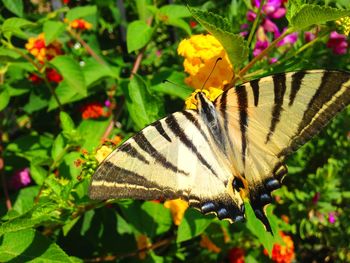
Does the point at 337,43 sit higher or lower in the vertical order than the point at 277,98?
lower

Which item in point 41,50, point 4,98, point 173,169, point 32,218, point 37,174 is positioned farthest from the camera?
point 41,50

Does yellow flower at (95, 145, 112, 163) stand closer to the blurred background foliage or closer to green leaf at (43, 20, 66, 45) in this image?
the blurred background foliage

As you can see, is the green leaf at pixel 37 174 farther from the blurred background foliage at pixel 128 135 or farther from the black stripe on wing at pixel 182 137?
the black stripe on wing at pixel 182 137

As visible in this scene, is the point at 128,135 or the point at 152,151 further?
the point at 128,135

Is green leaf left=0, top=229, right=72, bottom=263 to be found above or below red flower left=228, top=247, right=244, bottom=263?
above

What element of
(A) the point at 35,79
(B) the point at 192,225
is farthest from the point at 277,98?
(A) the point at 35,79

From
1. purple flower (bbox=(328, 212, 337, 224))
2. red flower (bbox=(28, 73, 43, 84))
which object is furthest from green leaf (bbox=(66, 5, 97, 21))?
purple flower (bbox=(328, 212, 337, 224))

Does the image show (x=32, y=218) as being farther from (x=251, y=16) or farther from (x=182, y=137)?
(x=251, y=16)
